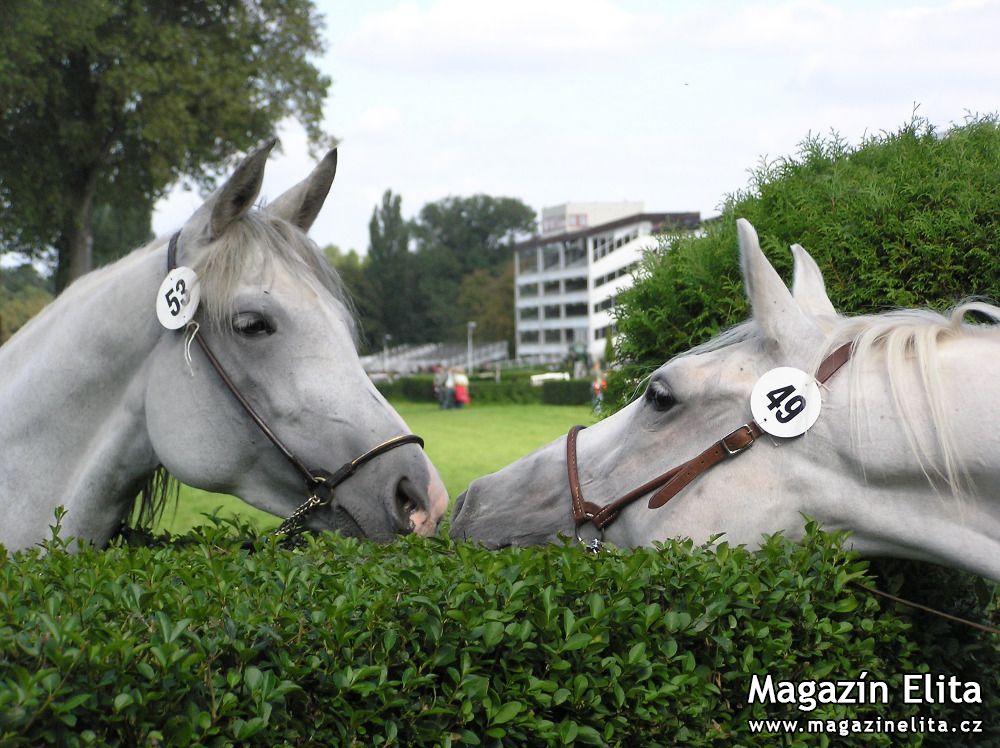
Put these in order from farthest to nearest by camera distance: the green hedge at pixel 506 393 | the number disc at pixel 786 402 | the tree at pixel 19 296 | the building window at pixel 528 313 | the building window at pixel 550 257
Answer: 1. the building window at pixel 528 313
2. the building window at pixel 550 257
3. the green hedge at pixel 506 393
4. the tree at pixel 19 296
5. the number disc at pixel 786 402

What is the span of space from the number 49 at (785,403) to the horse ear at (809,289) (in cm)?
36

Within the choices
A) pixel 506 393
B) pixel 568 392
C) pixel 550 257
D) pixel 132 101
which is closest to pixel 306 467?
pixel 132 101

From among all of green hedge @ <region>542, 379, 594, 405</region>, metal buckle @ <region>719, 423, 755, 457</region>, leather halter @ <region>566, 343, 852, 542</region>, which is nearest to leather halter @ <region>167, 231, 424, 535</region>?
leather halter @ <region>566, 343, 852, 542</region>

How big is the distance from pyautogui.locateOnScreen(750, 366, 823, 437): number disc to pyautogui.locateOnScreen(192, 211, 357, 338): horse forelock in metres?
1.50

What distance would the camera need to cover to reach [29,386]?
3.32 meters

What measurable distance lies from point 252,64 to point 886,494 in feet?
91.6

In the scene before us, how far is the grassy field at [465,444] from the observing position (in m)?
11.7

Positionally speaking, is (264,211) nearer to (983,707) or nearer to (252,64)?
(983,707)

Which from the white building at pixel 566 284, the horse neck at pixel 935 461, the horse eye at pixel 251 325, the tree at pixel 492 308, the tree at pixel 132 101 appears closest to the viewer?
the horse neck at pixel 935 461

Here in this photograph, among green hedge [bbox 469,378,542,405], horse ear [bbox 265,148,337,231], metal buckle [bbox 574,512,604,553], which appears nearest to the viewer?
metal buckle [bbox 574,512,604,553]

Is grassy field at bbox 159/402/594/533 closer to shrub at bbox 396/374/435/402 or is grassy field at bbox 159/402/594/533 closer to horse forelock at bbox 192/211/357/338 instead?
horse forelock at bbox 192/211/357/338

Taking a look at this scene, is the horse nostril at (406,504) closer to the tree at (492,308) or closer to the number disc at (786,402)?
the number disc at (786,402)

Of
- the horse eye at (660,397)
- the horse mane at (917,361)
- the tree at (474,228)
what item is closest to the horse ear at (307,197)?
the horse eye at (660,397)

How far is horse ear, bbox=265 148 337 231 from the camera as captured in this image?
3.62 meters
